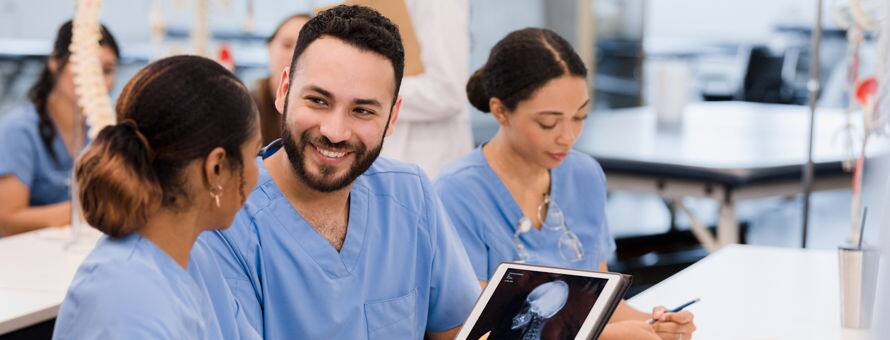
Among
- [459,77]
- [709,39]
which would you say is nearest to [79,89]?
[459,77]

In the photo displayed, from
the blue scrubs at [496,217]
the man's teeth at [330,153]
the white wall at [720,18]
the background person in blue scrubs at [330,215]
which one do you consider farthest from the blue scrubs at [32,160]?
the white wall at [720,18]

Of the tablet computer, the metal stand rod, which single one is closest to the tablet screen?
the tablet computer

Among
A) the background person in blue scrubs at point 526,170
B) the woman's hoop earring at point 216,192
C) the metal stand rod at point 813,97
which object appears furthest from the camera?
the metal stand rod at point 813,97

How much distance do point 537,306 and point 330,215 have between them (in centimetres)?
35

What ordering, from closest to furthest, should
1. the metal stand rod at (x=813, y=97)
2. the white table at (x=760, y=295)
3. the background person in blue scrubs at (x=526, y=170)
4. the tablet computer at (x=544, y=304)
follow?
the tablet computer at (x=544, y=304) < the white table at (x=760, y=295) < the background person in blue scrubs at (x=526, y=170) < the metal stand rod at (x=813, y=97)

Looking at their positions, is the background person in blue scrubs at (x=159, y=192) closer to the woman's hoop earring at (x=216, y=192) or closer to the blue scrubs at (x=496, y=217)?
the woman's hoop earring at (x=216, y=192)

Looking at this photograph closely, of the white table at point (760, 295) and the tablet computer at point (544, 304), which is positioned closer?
the tablet computer at point (544, 304)

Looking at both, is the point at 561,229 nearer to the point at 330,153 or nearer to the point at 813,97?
the point at 330,153

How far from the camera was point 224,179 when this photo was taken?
3.92 ft

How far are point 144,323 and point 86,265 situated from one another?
10 centimetres

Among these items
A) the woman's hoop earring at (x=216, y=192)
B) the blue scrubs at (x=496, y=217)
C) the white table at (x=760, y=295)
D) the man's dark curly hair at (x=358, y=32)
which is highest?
the man's dark curly hair at (x=358, y=32)

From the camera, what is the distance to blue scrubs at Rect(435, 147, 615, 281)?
6.64 feet

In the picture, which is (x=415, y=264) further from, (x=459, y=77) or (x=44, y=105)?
(x=44, y=105)

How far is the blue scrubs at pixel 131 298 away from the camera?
1059mm
